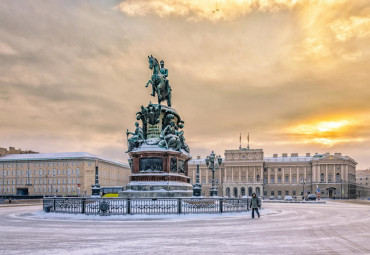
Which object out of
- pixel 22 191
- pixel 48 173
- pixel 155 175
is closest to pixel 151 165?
pixel 155 175

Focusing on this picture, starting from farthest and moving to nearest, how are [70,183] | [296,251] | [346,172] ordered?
[346,172] → [70,183] → [296,251]

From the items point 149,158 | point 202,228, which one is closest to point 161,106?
point 149,158

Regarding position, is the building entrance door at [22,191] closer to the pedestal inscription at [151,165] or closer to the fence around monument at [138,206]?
the pedestal inscription at [151,165]

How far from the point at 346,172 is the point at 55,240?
14729 cm

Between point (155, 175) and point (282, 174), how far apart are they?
422 feet

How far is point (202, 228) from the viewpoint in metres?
17.7

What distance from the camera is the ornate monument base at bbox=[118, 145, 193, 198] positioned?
1220 inches

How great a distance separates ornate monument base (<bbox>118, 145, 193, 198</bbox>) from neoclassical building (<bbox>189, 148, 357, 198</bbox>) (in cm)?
11843

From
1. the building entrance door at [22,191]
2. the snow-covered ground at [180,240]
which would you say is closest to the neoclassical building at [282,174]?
the building entrance door at [22,191]

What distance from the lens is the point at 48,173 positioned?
11944 cm

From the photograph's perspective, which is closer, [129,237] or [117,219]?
[129,237]

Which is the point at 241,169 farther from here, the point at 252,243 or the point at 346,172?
the point at 252,243

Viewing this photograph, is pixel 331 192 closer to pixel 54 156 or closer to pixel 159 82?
pixel 54 156

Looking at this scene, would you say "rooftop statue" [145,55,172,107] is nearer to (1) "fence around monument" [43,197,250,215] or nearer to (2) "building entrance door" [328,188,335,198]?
(1) "fence around monument" [43,197,250,215]
